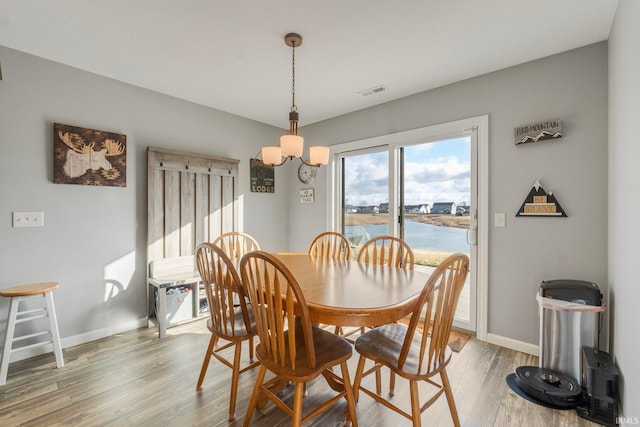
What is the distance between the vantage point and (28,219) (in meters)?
2.41

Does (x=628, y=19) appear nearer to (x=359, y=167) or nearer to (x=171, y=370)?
(x=359, y=167)

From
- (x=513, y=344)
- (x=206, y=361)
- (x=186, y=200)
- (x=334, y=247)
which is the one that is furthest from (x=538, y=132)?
(x=186, y=200)

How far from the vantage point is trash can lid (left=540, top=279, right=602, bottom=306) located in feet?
6.32

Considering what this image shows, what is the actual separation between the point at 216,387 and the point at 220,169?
7.97 ft

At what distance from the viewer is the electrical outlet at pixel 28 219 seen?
2355mm

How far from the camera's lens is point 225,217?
3.69 m

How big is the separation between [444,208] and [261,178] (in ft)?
8.10

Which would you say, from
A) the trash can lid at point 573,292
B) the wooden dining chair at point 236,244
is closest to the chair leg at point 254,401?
the wooden dining chair at point 236,244

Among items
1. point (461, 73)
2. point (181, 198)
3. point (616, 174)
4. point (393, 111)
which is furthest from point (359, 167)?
point (616, 174)

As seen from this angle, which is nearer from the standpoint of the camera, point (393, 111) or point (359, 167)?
point (393, 111)

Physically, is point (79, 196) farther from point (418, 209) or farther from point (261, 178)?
point (418, 209)

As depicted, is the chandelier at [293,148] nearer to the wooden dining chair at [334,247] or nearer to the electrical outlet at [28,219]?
the wooden dining chair at [334,247]

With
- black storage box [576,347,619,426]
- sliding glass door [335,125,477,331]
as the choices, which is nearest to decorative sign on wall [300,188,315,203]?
sliding glass door [335,125,477,331]

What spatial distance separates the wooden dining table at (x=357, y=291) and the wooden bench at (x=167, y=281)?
56.6 inches
